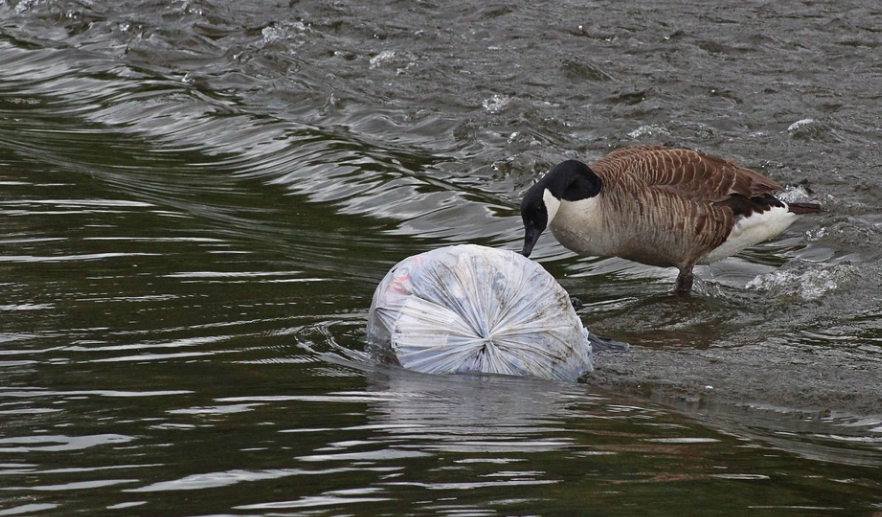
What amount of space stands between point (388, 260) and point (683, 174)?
2126 millimetres

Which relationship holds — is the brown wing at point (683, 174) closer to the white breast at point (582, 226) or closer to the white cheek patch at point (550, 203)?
the white breast at point (582, 226)

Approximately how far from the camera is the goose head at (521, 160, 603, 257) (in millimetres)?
8352

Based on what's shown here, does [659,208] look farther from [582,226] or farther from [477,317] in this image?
[477,317]

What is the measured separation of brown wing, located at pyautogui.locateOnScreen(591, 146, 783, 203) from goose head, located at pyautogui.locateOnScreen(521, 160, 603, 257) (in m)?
0.35

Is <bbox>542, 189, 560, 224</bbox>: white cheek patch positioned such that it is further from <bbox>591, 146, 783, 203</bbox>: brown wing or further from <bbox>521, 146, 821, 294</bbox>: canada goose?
<bbox>591, 146, 783, 203</bbox>: brown wing

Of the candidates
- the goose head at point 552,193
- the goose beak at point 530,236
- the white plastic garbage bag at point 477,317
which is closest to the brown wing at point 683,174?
the goose head at point 552,193

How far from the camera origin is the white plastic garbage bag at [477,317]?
6094mm

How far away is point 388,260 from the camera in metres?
9.20

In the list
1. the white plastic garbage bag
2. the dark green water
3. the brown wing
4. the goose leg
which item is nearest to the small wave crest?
the dark green water

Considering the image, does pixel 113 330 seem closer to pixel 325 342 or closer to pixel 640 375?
Result: pixel 325 342

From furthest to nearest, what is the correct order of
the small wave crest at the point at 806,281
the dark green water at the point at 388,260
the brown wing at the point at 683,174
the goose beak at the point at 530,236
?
1. the brown wing at the point at 683,174
2. the small wave crest at the point at 806,281
3. the goose beak at the point at 530,236
4. the dark green water at the point at 388,260

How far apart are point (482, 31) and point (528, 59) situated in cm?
143

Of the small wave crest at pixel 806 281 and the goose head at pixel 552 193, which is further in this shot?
the small wave crest at pixel 806 281

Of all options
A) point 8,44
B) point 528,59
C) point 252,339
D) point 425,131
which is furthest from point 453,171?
point 8,44
